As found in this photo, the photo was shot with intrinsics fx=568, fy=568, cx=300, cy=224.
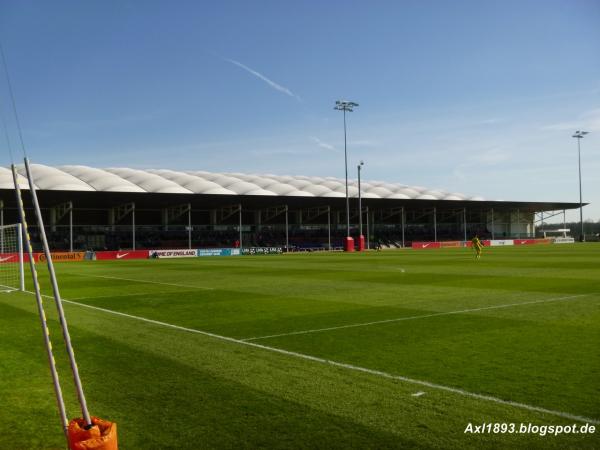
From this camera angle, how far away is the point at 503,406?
6.13m

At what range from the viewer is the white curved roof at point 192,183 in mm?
62469

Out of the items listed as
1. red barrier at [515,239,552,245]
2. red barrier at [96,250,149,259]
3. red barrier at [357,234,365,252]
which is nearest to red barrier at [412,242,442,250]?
red barrier at [357,234,365,252]

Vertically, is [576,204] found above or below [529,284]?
above

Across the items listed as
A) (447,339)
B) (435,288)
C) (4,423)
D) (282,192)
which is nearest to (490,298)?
(435,288)

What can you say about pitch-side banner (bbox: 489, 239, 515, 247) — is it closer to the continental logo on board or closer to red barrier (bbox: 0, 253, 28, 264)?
the continental logo on board

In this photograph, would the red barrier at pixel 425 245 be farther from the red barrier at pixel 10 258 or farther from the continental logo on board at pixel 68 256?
the red barrier at pixel 10 258

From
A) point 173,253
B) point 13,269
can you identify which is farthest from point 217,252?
point 13,269

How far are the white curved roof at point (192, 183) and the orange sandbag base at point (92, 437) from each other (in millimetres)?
56591

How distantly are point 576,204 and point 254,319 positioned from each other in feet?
303

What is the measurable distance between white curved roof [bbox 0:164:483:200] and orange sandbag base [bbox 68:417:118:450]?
186 feet

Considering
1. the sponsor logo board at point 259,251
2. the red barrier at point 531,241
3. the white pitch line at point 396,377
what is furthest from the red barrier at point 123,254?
the red barrier at point 531,241

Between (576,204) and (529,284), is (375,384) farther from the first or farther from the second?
(576,204)

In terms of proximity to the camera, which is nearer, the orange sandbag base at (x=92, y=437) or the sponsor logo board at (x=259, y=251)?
the orange sandbag base at (x=92, y=437)

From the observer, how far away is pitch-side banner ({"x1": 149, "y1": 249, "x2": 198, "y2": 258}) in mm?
57594
